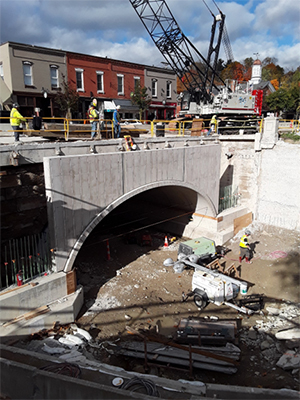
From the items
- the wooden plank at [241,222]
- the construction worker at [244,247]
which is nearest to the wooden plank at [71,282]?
the construction worker at [244,247]

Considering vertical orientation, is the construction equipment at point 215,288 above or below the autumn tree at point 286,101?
below

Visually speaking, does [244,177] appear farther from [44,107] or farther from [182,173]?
[44,107]

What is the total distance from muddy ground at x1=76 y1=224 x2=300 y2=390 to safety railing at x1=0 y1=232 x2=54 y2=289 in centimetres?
260

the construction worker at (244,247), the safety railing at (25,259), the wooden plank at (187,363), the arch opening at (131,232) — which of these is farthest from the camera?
the construction worker at (244,247)

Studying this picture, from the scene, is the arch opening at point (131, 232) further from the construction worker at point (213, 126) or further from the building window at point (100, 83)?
the building window at point (100, 83)

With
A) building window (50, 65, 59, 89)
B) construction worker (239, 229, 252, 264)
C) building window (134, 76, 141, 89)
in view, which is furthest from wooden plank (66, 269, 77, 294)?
building window (134, 76, 141, 89)

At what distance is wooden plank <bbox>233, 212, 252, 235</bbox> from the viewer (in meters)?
20.0

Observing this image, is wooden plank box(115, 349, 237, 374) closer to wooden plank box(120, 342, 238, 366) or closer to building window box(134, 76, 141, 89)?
wooden plank box(120, 342, 238, 366)

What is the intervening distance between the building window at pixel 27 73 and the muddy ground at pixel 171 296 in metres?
15.8

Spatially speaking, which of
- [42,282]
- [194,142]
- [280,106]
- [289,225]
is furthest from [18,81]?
[280,106]

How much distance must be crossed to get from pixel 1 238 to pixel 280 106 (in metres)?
41.1

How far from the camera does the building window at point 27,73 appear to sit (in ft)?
83.2

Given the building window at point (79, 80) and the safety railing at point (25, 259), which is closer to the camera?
the safety railing at point (25, 259)

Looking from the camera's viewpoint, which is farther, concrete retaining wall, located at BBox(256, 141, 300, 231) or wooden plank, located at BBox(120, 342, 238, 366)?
concrete retaining wall, located at BBox(256, 141, 300, 231)
